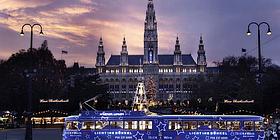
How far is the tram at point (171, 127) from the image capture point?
38.4 metres

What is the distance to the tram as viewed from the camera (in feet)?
126

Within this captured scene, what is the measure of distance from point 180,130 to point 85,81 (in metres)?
90.2

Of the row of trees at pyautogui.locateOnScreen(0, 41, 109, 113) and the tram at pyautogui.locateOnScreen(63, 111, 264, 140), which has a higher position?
the row of trees at pyautogui.locateOnScreen(0, 41, 109, 113)

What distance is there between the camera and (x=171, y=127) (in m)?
38.7

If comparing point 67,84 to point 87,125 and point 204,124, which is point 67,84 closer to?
point 87,125

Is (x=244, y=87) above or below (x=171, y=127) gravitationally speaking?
above

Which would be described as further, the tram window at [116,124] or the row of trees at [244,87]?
the row of trees at [244,87]

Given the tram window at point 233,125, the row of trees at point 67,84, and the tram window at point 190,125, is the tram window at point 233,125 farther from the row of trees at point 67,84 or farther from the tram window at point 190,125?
the row of trees at point 67,84

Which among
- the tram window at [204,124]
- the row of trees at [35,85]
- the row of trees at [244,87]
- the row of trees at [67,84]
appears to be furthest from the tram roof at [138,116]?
the row of trees at [35,85]

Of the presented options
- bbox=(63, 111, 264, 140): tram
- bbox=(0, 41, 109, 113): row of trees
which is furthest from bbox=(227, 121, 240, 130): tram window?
bbox=(0, 41, 109, 113): row of trees

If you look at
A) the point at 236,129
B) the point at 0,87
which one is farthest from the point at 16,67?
the point at 236,129

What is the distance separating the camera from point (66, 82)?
387 feet

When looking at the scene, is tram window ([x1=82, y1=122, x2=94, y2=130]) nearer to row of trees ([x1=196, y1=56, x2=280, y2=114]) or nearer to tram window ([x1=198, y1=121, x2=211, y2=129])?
tram window ([x1=198, y1=121, x2=211, y2=129])

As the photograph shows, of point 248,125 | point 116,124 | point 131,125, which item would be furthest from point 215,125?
point 116,124
